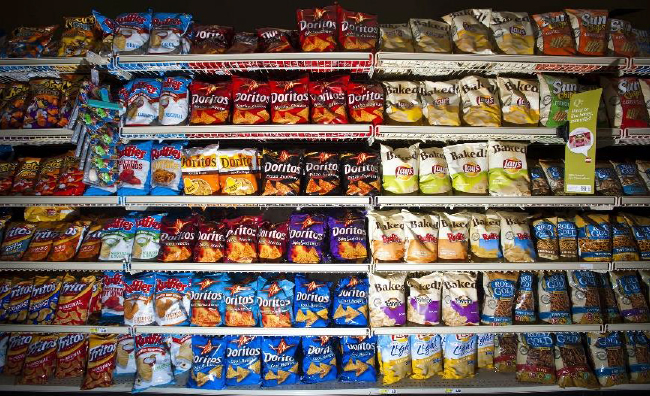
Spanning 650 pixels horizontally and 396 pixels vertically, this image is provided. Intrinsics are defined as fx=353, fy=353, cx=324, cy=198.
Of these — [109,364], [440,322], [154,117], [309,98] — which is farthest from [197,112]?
[440,322]

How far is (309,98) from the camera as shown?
2295 millimetres

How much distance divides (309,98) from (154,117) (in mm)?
1003

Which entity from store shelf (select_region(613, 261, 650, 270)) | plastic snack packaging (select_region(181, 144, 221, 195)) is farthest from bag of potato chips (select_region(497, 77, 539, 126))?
plastic snack packaging (select_region(181, 144, 221, 195))

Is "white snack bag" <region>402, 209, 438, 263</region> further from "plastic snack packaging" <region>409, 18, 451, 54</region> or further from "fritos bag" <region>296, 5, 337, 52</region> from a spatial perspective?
"fritos bag" <region>296, 5, 337, 52</region>

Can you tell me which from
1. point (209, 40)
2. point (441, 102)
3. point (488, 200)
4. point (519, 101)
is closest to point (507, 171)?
point (488, 200)

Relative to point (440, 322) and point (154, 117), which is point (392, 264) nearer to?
point (440, 322)

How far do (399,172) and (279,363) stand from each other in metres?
1.48

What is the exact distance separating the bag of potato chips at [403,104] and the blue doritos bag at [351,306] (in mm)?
1134

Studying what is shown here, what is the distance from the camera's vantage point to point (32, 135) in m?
2.25

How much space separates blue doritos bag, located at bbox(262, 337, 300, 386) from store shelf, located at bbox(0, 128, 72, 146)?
186cm

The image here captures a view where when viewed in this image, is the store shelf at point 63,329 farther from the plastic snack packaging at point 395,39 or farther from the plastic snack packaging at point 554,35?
the plastic snack packaging at point 554,35

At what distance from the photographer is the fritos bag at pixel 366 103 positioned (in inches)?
87.7

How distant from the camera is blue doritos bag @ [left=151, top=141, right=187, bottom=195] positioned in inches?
90.2

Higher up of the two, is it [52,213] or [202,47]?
[202,47]
